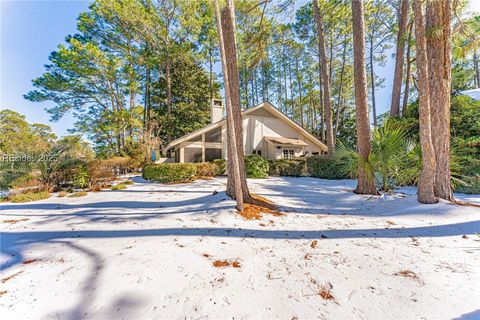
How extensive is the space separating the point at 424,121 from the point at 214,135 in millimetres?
11607

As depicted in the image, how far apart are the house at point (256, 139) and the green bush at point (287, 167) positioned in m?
1.34

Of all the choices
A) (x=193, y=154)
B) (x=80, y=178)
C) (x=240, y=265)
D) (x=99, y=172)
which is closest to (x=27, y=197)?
(x=80, y=178)

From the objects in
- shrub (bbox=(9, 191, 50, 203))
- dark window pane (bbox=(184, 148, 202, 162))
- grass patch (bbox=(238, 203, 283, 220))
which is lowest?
grass patch (bbox=(238, 203, 283, 220))

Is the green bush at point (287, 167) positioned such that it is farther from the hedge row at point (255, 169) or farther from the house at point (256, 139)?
the house at point (256, 139)

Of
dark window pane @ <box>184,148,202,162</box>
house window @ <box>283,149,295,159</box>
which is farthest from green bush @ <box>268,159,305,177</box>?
dark window pane @ <box>184,148,202,162</box>

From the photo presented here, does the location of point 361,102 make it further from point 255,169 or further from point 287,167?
point 287,167

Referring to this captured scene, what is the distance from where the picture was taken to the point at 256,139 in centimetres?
1509

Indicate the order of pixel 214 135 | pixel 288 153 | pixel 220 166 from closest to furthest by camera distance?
pixel 220 166 < pixel 214 135 < pixel 288 153

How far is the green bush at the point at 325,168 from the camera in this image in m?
11.4

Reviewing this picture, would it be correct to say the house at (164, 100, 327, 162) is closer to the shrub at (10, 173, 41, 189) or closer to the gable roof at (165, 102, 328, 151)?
the gable roof at (165, 102, 328, 151)

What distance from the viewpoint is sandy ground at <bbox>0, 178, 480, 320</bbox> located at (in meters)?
1.73

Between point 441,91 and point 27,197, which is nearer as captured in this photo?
point 441,91

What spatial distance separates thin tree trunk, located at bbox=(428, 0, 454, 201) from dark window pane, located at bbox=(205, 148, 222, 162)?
1146 centimetres

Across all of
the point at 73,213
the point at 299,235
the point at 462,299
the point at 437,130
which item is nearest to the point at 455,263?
the point at 462,299
